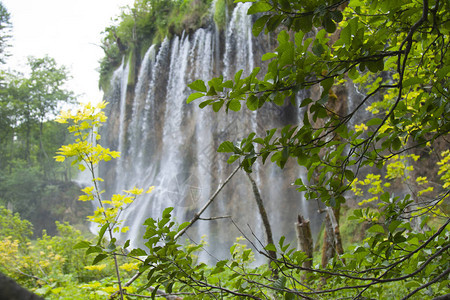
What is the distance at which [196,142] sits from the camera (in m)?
14.5

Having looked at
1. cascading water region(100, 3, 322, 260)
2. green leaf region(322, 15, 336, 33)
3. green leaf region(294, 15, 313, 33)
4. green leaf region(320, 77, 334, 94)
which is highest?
cascading water region(100, 3, 322, 260)

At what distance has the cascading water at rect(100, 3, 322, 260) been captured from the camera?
12.3m

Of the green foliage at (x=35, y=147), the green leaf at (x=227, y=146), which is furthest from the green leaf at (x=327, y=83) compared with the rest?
the green foliage at (x=35, y=147)

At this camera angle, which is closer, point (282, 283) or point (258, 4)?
point (258, 4)

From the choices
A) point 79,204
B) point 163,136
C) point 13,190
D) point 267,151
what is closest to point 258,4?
point 267,151

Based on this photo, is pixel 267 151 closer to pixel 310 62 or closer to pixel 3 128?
pixel 310 62

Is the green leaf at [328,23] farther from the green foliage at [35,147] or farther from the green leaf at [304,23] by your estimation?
the green foliage at [35,147]

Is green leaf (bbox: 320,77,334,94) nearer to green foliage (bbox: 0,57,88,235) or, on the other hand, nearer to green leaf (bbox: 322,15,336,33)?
green leaf (bbox: 322,15,336,33)

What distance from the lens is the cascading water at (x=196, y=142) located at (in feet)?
40.4

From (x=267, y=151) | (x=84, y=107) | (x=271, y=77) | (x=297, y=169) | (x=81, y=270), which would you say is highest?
(x=297, y=169)

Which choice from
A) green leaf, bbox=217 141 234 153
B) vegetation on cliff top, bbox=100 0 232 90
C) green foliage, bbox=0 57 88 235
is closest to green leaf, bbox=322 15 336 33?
green leaf, bbox=217 141 234 153

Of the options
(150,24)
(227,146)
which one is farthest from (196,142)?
(227,146)

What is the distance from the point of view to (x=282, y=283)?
Result: 3.38ft

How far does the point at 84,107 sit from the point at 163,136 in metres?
13.4
